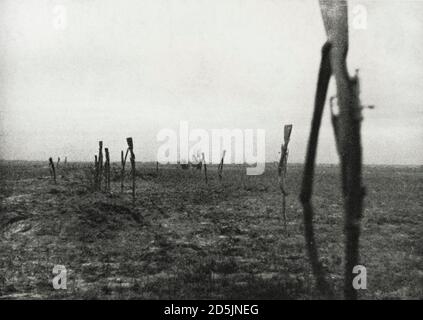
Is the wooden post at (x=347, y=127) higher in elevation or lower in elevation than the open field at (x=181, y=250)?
higher

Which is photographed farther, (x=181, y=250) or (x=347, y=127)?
(x=181, y=250)

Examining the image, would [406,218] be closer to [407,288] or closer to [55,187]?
[407,288]

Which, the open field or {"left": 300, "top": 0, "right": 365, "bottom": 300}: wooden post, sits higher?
{"left": 300, "top": 0, "right": 365, "bottom": 300}: wooden post

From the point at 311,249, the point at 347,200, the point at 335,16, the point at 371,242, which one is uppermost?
the point at 335,16

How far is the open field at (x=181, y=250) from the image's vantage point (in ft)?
22.4

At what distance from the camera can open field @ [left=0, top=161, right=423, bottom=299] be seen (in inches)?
268

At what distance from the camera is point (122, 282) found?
294 inches

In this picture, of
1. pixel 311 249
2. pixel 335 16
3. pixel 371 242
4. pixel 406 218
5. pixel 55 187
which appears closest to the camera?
pixel 335 16

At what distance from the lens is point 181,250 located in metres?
10.3

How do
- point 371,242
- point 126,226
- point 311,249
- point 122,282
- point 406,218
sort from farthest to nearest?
point 406,218 → point 126,226 → point 371,242 → point 122,282 → point 311,249

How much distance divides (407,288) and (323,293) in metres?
2.45

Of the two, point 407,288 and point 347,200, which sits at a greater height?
point 347,200

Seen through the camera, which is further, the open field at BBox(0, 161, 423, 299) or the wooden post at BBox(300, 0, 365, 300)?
the open field at BBox(0, 161, 423, 299)
